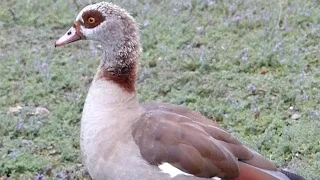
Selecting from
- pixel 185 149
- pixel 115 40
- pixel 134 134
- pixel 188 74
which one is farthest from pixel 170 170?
pixel 188 74

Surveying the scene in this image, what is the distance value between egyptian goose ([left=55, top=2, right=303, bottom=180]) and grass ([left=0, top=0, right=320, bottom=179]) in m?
0.96

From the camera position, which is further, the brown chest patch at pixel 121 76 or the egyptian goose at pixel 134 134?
the brown chest patch at pixel 121 76

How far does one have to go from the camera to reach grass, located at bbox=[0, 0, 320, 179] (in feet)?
19.4

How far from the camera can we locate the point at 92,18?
4906 mm

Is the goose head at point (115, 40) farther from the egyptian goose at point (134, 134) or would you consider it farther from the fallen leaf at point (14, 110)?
the fallen leaf at point (14, 110)

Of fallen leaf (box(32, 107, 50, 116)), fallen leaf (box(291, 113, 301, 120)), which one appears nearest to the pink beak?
fallen leaf (box(32, 107, 50, 116))

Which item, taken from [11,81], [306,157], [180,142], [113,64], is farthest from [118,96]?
[11,81]

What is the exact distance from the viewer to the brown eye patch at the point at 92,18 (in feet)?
16.0

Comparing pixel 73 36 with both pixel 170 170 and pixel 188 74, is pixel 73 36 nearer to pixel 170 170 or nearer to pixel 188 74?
pixel 170 170

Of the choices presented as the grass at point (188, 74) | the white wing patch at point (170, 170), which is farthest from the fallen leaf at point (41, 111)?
the white wing patch at point (170, 170)

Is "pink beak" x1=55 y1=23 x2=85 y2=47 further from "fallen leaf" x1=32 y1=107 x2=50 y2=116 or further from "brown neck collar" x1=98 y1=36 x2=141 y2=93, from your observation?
"fallen leaf" x1=32 y1=107 x2=50 y2=116

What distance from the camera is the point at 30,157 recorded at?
570 centimetres

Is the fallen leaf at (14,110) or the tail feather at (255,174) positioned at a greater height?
the tail feather at (255,174)

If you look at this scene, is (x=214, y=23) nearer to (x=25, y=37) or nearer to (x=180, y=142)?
(x=25, y=37)
